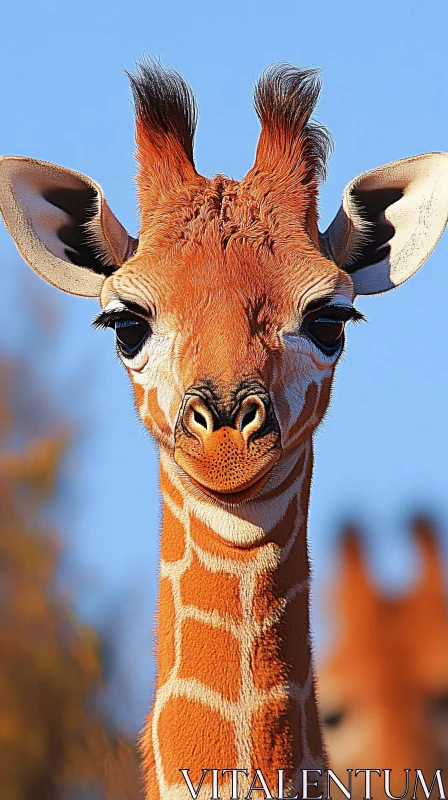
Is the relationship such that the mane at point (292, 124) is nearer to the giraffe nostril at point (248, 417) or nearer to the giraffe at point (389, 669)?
the giraffe nostril at point (248, 417)

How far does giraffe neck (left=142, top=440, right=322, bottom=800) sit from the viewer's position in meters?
7.00

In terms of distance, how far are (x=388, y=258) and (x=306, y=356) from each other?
1341 millimetres

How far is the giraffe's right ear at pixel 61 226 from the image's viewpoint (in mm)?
8227

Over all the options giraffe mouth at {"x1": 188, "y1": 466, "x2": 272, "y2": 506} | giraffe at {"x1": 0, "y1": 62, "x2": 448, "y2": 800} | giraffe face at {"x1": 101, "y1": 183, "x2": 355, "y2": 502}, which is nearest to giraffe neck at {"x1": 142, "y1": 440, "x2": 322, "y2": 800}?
giraffe at {"x1": 0, "y1": 62, "x2": 448, "y2": 800}

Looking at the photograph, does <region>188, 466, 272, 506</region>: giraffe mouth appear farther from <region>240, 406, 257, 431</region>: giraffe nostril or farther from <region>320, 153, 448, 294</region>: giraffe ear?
<region>320, 153, 448, 294</region>: giraffe ear

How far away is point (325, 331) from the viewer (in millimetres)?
7574

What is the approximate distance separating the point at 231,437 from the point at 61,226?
235cm

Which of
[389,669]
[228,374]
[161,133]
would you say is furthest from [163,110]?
[389,669]

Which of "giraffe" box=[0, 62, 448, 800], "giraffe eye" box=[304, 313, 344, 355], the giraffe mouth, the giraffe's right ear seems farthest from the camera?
the giraffe's right ear

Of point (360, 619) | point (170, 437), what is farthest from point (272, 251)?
point (360, 619)

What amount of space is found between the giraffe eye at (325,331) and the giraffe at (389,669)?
709 centimetres

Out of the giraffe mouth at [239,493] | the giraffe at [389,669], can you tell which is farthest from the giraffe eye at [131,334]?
the giraffe at [389,669]

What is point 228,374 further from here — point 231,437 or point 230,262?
point 230,262

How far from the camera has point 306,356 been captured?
7.41 meters
